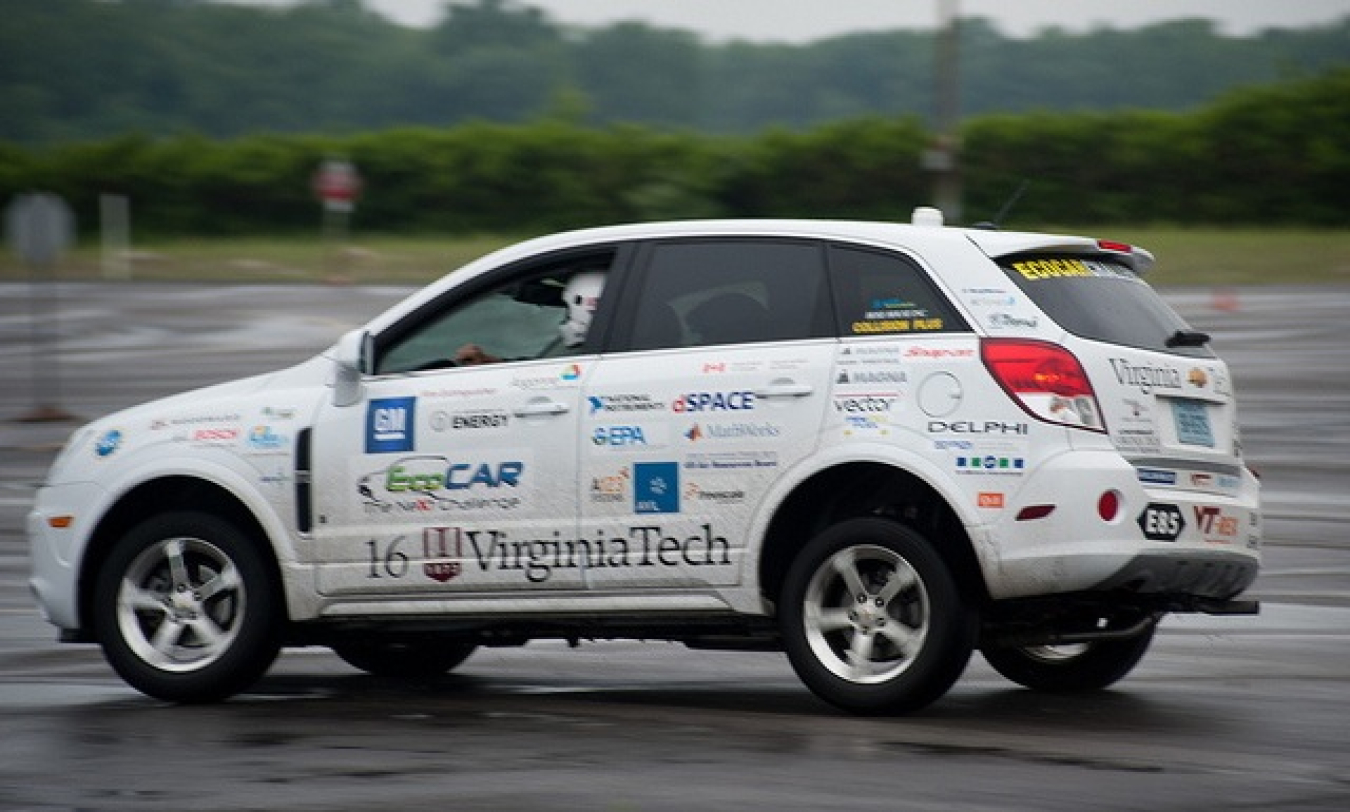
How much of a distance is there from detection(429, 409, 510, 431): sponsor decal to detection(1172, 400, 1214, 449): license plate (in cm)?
236

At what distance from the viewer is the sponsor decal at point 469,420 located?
8531 millimetres

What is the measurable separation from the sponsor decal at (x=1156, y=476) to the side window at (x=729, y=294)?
119 centimetres

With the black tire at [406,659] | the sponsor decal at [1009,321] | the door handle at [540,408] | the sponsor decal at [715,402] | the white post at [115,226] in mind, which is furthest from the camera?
the white post at [115,226]

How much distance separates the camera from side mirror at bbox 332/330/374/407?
8.80 meters

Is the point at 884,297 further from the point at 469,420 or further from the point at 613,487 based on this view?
Answer: the point at 469,420

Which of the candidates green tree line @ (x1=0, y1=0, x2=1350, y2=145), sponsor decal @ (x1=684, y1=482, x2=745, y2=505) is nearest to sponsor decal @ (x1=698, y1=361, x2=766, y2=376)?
sponsor decal @ (x1=684, y1=482, x2=745, y2=505)

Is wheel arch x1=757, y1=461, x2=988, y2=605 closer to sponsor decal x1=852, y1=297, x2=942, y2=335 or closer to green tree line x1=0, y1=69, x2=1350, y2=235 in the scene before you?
sponsor decal x1=852, y1=297, x2=942, y2=335

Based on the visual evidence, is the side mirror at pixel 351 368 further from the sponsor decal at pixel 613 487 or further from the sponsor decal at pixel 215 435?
the sponsor decal at pixel 613 487

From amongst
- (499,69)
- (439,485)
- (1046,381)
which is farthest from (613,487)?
(499,69)

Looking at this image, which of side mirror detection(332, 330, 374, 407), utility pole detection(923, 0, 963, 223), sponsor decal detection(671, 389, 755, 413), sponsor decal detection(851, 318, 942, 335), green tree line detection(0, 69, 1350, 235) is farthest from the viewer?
green tree line detection(0, 69, 1350, 235)

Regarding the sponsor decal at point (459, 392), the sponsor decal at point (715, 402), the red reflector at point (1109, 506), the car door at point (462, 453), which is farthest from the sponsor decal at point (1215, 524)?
the sponsor decal at point (459, 392)

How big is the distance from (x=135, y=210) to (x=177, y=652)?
46644 mm

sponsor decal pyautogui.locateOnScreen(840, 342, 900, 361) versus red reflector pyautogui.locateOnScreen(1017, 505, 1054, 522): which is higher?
sponsor decal pyautogui.locateOnScreen(840, 342, 900, 361)

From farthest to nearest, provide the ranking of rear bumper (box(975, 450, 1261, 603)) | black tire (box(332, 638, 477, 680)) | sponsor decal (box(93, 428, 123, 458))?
black tire (box(332, 638, 477, 680)) → sponsor decal (box(93, 428, 123, 458)) → rear bumper (box(975, 450, 1261, 603))
